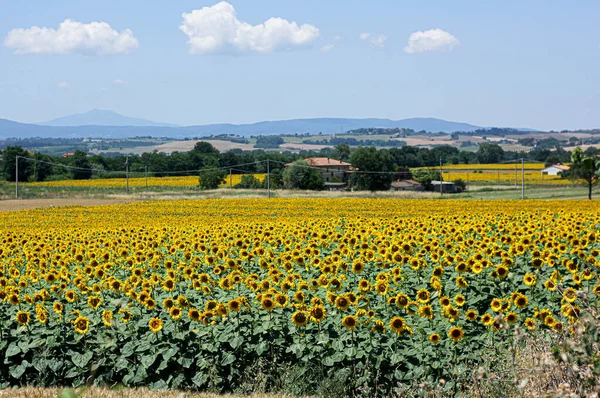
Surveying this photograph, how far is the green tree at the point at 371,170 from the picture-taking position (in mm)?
77750

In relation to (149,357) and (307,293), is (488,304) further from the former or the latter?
(149,357)

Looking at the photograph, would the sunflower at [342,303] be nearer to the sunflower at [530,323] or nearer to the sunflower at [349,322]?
the sunflower at [349,322]

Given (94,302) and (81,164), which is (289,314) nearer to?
(94,302)

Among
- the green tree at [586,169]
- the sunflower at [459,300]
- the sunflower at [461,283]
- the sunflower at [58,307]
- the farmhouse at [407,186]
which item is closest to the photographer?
the sunflower at [459,300]

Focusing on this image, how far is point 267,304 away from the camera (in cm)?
830

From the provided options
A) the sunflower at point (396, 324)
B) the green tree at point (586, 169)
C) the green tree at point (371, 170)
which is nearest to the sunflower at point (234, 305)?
the sunflower at point (396, 324)

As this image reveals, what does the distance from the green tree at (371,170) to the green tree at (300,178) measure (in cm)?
401

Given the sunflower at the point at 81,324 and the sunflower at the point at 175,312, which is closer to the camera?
the sunflower at the point at 175,312

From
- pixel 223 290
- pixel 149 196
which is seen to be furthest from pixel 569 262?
pixel 149 196

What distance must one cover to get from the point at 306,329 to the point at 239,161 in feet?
361

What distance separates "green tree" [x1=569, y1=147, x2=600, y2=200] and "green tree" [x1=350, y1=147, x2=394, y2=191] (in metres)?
21.9

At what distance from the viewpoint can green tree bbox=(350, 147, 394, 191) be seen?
77.8 metres

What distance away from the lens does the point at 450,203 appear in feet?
126

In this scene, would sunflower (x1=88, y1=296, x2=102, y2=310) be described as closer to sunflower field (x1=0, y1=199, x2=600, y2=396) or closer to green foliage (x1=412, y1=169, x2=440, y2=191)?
sunflower field (x1=0, y1=199, x2=600, y2=396)
